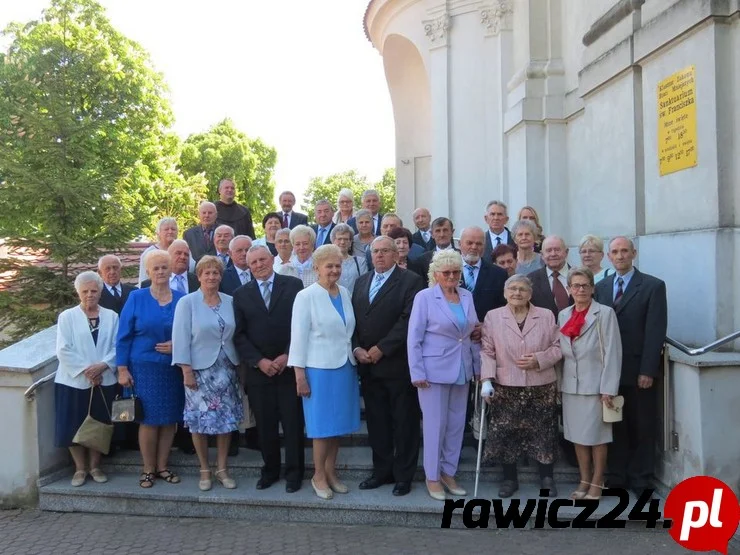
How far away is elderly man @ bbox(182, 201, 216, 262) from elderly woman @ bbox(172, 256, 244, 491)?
96.0 inches

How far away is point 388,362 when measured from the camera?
557cm

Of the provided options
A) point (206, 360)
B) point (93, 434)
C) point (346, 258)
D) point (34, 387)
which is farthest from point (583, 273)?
point (34, 387)

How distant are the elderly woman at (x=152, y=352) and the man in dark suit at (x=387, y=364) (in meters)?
1.58

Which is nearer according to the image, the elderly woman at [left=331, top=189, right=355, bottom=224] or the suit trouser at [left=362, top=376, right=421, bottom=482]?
the suit trouser at [left=362, top=376, right=421, bottom=482]

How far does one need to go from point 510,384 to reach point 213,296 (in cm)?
252

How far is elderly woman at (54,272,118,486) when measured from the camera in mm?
5887

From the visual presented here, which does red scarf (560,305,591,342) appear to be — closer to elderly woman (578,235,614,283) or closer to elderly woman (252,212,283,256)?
elderly woman (578,235,614,283)

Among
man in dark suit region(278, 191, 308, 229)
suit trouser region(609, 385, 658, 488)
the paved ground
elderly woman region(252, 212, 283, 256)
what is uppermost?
man in dark suit region(278, 191, 308, 229)

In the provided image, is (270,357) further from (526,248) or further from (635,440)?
(635,440)

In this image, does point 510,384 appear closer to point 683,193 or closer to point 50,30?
point 683,193

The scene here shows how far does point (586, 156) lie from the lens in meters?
9.18

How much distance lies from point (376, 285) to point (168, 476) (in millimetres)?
2453

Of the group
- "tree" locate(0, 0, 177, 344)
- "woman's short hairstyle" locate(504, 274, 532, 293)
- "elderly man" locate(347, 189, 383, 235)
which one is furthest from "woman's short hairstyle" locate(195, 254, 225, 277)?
"tree" locate(0, 0, 177, 344)

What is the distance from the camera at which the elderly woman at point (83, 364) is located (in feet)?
19.3
